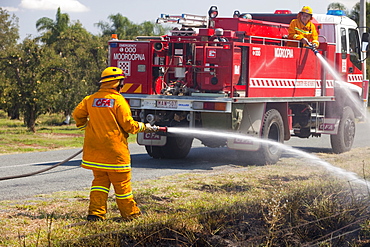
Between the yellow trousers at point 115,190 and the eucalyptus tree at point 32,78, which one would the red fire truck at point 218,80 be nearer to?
the yellow trousers at point 115,190

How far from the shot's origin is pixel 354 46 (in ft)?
46.1

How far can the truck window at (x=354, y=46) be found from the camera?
14.0 meters

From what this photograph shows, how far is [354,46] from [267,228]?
9589 millimetres

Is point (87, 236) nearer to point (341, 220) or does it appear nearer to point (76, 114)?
point (76, 114)

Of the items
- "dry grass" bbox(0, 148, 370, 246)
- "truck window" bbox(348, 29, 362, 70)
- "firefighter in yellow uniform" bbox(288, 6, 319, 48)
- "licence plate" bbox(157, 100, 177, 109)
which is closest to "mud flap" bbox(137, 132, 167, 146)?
"licence plate" bbox(157, 100, 177, 109)

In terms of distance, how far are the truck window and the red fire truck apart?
181 centimetres

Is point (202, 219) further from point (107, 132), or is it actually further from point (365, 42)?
point (365, 42)

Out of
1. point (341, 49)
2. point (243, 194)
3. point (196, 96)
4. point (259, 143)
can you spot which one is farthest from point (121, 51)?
point (341, 49)

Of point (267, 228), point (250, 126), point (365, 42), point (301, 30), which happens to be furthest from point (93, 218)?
point (365, 42)

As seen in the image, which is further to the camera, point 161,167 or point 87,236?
point 161,167

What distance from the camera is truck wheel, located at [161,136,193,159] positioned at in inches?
473

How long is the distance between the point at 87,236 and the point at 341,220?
2.52 meters

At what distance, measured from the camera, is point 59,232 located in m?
5.43

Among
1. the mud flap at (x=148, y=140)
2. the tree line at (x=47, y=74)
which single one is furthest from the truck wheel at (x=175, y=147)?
the tree line at (x=47, y=74)
